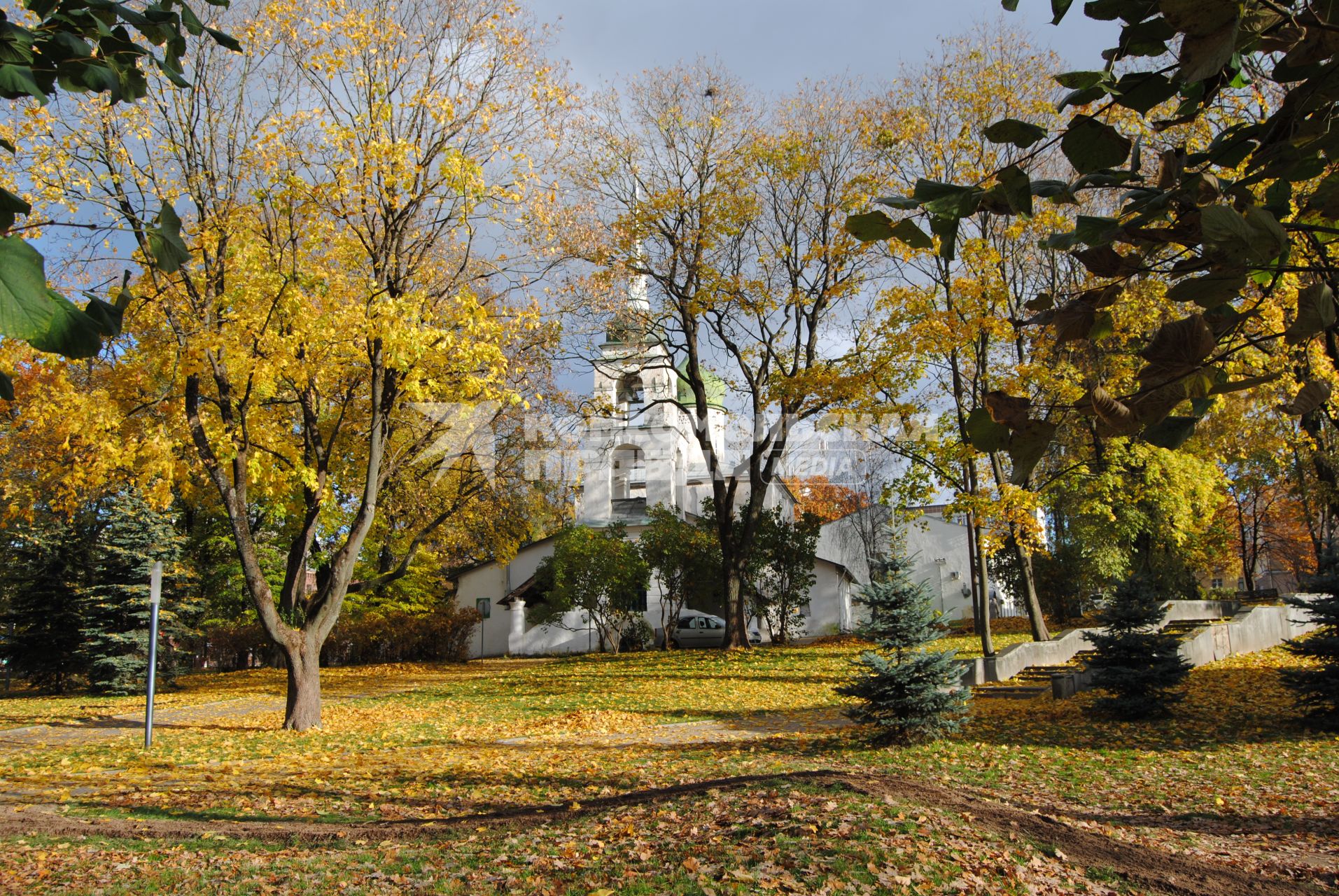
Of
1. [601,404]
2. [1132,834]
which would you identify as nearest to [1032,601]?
[601,404]

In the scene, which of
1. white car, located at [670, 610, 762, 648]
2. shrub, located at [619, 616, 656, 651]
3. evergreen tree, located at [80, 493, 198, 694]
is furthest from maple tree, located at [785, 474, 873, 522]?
evergreen tree, located at [80, 493, 198, 694]

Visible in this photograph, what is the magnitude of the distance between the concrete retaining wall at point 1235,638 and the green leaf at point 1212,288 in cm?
1314

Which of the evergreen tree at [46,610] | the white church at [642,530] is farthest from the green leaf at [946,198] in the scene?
the white church at [642,530]

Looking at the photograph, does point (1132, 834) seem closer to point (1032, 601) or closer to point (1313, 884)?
point (1313, 884)

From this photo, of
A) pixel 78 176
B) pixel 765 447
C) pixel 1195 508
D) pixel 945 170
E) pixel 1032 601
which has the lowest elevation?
pixel 1032 601

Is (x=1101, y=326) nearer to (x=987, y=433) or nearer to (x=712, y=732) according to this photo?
(x=987, y=433)

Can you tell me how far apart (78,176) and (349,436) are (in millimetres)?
6509

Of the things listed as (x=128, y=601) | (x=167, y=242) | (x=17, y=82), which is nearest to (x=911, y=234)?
(x=167, y=242)

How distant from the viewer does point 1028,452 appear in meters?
1.87

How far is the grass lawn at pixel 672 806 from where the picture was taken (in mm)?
4977

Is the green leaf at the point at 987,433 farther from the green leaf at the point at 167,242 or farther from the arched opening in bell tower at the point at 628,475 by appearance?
the arched opening in bell tower at the point at 628,475

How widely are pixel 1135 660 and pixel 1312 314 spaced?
10839 millimetres

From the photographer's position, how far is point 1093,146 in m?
1.85

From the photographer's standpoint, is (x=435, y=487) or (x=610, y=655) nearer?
(x=435, y=487)
